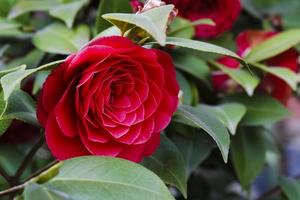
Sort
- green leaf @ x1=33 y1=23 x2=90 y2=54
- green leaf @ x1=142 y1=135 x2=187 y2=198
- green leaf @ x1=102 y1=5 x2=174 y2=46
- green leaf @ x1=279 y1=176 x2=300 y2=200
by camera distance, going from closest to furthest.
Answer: green leaf @ x1=102 y1=5 x2=174 y2=46
green leaf @ x1=142 y1=135 x2=187 y2=198
green leaf @ x1=33 y1=23 x2=90 y2=54
green leaf @ x1=279 y1=176 x2=300 y2=200

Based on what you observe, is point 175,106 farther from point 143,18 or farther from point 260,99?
point 260,99

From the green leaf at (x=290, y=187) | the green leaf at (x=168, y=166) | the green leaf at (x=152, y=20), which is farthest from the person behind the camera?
the green leaf at (x=290, y=187)

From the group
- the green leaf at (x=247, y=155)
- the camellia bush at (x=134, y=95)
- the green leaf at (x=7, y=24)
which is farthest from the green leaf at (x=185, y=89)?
the green leaf at (x=7, y=24)

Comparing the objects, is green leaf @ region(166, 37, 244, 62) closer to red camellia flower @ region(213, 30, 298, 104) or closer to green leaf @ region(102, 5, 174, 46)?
green leaf @ region(102, 5, 174, 46)

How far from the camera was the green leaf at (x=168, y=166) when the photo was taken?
0.55 m

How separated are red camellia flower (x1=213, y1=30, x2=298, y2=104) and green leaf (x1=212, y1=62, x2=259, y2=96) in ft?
0.11

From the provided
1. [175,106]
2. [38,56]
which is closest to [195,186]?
[38,56]

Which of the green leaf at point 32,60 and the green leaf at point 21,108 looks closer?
the green leaf at point 21,108

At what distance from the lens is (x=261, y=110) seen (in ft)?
2.48

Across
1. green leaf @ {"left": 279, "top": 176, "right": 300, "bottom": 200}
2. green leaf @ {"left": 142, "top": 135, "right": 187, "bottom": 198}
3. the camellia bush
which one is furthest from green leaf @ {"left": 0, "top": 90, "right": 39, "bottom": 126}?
green leaf @ {"left": 279, "top": 176, "right": 300, "bottom": 200}

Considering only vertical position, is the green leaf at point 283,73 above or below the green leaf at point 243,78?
below

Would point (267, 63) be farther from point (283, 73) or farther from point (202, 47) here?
point (202, 47)

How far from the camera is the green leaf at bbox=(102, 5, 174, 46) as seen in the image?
41cm

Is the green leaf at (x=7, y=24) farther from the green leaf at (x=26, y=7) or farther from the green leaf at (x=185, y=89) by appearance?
the green leaf at (x=185, y=89)
